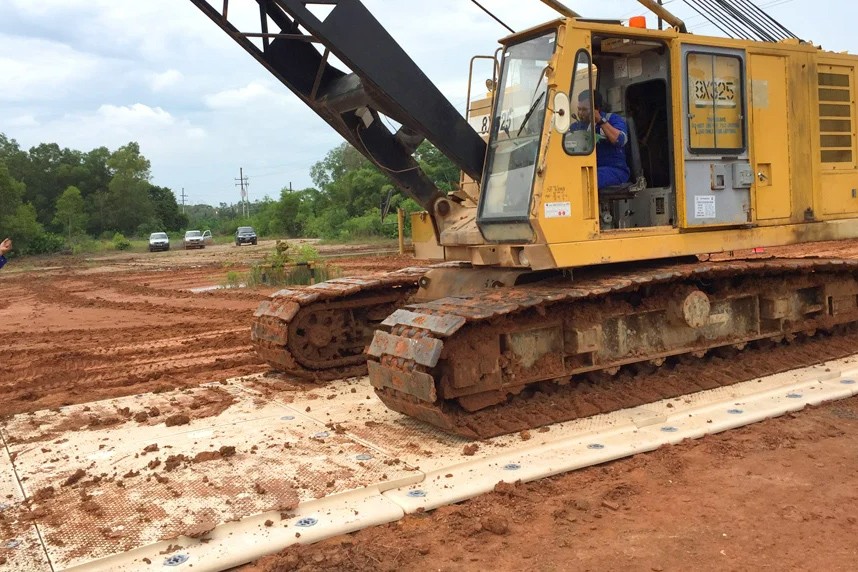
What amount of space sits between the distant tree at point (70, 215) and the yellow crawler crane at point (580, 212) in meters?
55.9

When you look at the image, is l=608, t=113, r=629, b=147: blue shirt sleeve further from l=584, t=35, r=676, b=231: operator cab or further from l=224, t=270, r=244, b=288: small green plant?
l=224, t=270, r=244, b=288: small green plant

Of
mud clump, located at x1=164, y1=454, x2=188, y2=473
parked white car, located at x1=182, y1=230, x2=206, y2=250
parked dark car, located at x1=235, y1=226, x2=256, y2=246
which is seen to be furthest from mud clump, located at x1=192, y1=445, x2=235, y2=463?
parked dark car, located at x1=235, y1=226, x2=256, y2=246

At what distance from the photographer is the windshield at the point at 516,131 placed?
623 cm

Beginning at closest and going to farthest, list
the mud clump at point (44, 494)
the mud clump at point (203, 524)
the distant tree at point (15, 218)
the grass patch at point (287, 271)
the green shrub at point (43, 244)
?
the mud clump at point (203, 524)
the mud clump at point (44, 494)
the grass patch at point (287, 271)
the distant tree at point (15, 218)
the green shrub at point (43, 244)

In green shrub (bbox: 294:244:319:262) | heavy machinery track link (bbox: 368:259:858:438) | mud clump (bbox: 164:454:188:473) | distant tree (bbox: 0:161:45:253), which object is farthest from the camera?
distant tree (bbox: 0:161:45:253)

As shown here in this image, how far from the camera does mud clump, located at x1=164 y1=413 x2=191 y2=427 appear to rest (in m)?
6.40

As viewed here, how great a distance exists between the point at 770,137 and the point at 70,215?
60.4 metres

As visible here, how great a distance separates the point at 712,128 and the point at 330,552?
196 inches

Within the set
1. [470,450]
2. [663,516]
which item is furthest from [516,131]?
[663,516]

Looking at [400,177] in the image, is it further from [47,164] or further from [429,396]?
[47,164]

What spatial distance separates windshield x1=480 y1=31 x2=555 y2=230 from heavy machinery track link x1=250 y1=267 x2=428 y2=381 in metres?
2.06

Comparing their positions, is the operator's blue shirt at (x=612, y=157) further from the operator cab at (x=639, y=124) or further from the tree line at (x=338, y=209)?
the tree line at (x=338, y=209)

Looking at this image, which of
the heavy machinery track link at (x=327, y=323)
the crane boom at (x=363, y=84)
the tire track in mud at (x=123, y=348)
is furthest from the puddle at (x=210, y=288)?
the crane boom at (x=363, y=84)

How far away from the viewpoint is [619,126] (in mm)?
6832
